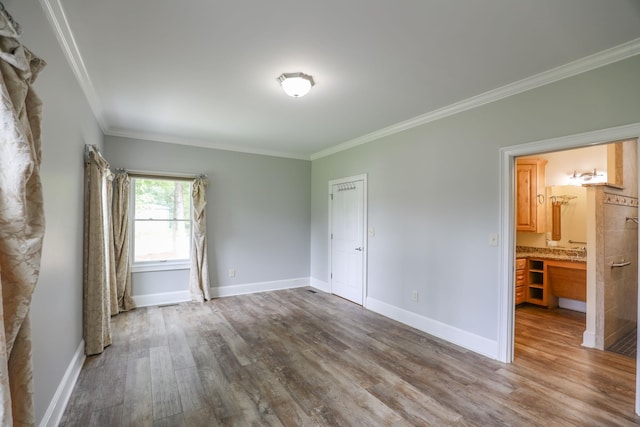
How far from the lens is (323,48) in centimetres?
226

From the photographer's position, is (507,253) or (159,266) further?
(159,266)

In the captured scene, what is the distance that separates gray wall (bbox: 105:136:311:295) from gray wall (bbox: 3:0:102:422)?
1.79 m

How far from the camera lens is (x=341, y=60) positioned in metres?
2.44

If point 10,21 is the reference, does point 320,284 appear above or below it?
below

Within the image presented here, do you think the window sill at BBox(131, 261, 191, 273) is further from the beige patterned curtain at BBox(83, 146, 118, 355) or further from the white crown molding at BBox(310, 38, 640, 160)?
the white crown molding at BBox(310, 38, 640, 160)

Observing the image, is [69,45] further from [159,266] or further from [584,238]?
[584,238]

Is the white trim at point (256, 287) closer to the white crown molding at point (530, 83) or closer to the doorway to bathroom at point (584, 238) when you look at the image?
the white crown molding at point (530, 83)

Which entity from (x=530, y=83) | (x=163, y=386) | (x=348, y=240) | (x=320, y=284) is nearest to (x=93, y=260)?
(x=163, y=386)

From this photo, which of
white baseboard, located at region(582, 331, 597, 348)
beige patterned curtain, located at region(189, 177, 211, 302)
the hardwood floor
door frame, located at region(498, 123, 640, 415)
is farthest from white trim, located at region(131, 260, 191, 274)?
white baseboard, located at region(582, 331, 597, 348)

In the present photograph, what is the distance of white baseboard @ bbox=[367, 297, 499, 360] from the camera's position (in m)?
3.06

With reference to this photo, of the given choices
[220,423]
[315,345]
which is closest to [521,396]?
[315,345]

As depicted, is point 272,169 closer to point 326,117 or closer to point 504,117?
point 326,117

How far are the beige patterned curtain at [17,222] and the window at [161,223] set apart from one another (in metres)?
3.67

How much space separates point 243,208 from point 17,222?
4.27m
